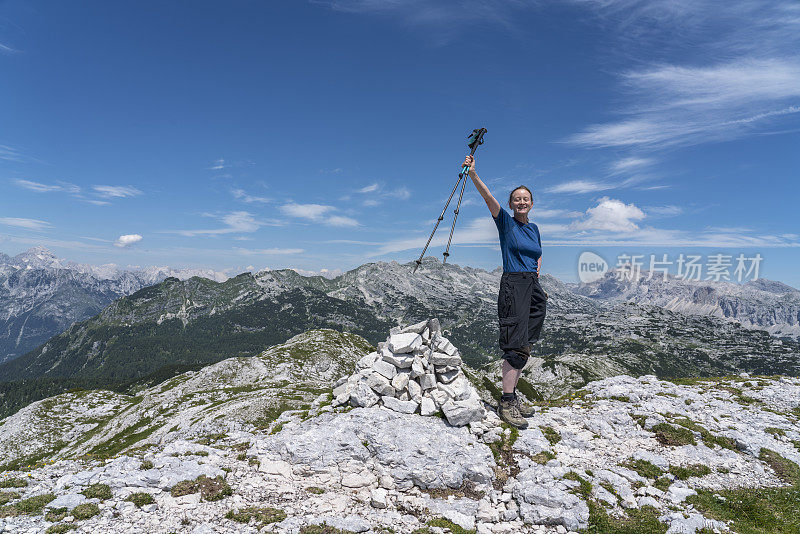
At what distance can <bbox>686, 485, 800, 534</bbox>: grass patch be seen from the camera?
362 inches

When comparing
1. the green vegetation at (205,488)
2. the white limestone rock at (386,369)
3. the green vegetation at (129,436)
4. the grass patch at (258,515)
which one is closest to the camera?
the grass patch at (258,515)

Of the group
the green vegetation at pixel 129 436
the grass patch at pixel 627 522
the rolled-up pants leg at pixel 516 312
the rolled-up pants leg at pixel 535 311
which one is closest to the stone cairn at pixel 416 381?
the rolled-up pants leg at pixel 516 312

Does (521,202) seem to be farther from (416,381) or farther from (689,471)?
(689,471)

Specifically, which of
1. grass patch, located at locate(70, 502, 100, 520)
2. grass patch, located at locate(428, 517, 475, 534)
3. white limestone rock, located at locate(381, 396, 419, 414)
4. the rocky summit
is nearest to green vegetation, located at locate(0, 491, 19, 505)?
the rocky summit

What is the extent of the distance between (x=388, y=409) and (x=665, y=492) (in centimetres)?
988

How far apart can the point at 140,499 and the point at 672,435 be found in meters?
19.1

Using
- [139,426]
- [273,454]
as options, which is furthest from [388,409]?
[139,426]

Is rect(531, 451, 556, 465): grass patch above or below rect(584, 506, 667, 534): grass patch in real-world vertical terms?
above

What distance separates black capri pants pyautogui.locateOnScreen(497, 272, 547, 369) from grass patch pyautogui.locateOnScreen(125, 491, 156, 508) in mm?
11715

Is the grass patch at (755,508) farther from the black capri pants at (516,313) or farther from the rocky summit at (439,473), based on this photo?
the black capri pants at (516,313)

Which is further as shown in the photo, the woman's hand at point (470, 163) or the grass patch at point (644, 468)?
the grass patch at point (644, 468)

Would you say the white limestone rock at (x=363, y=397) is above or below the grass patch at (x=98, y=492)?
above

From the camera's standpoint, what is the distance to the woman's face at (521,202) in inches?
473

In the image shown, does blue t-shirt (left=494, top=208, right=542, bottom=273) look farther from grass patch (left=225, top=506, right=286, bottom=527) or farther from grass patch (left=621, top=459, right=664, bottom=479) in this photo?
grass patch (left=225, top=506, right=286, bottom=527)
